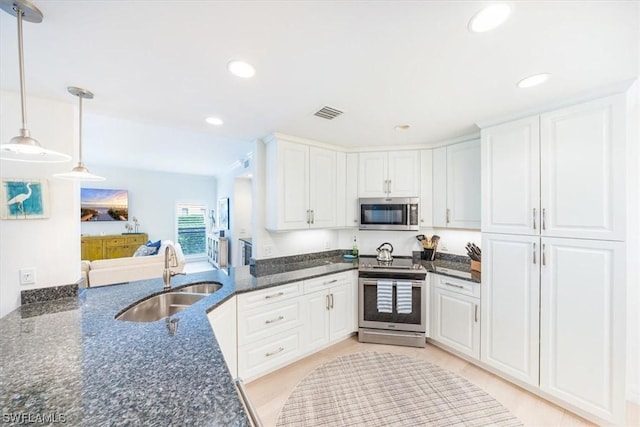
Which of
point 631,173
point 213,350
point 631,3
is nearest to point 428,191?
point 631,173

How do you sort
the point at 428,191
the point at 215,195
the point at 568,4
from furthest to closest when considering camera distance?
1. the point at 215,195
2. the point at 428,191
3. the point at 568,4

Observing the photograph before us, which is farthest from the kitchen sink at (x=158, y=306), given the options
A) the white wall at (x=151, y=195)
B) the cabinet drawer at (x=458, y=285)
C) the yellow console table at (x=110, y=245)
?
the white wall at (x=151, y=195)

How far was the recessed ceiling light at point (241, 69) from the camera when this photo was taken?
4.59 feet

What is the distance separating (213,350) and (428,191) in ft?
9.31

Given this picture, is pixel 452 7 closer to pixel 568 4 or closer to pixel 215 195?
pixel 568 4

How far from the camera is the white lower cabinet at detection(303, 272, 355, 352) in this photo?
8.34 ft

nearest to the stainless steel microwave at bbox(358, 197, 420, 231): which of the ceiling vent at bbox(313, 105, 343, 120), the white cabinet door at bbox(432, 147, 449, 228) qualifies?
the white cabinet door at bbox(432, 147, 449, 228)

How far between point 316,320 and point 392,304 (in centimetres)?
89

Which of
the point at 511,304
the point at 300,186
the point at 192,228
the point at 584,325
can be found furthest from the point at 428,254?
the point at 192,228

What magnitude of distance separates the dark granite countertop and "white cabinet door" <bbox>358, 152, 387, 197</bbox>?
2352 mm

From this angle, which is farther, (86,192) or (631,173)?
(86,192)

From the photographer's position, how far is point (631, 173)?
1716 mm

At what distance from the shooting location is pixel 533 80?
1.58 meters

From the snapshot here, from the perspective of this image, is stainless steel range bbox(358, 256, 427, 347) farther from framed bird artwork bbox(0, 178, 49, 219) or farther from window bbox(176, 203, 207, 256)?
window bbox(176, 203, 207, 256)
